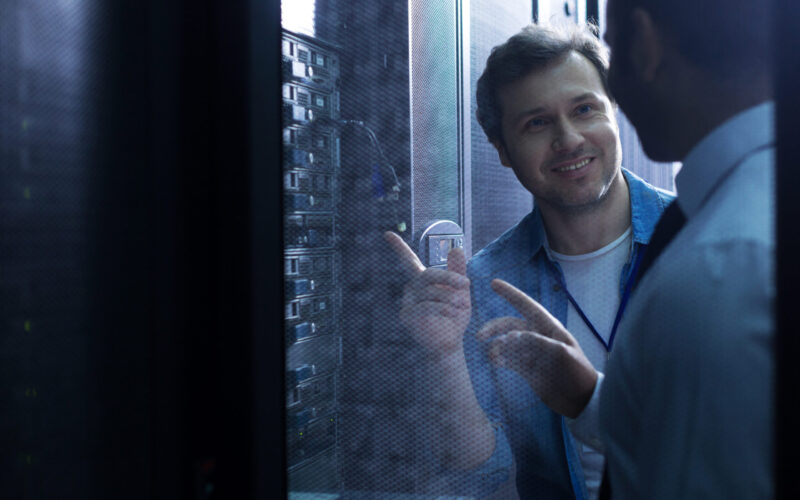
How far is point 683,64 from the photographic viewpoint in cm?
57

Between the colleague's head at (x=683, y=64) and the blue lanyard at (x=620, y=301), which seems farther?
the blue lanyard at (x=620, y=301)

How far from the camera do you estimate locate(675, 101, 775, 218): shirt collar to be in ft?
1.66

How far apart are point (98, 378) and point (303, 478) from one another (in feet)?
0.90

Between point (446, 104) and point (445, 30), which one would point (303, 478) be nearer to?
point (446, 104)

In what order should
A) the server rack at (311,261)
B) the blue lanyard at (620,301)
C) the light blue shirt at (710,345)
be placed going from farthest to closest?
the blue lanyard at (620,301) < the server rack at (311,261) < the light blue shirt at (710,345)

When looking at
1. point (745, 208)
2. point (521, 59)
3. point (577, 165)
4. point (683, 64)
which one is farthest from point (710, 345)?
point (521, 59)

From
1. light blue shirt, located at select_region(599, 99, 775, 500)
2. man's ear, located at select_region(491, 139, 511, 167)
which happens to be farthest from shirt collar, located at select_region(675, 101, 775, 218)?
man's ear, located at select_region(491, 139, 511, 167)

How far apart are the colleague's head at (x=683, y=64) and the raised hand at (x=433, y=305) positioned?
0.30m

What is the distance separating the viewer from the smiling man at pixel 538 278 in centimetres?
77

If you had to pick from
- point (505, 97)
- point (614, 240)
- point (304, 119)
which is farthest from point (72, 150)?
point (614, 240)

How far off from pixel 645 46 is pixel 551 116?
12.8 inches

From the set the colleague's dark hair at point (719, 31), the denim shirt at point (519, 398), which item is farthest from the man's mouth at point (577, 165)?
the colleague's dark hair at point (719, 31)

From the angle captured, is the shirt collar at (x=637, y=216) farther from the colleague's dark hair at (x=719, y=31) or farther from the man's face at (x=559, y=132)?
the colleague's dark hair at (x=719, y=31)

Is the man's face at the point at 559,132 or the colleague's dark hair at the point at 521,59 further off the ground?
the colleague's dark hair at the point at 521,59
